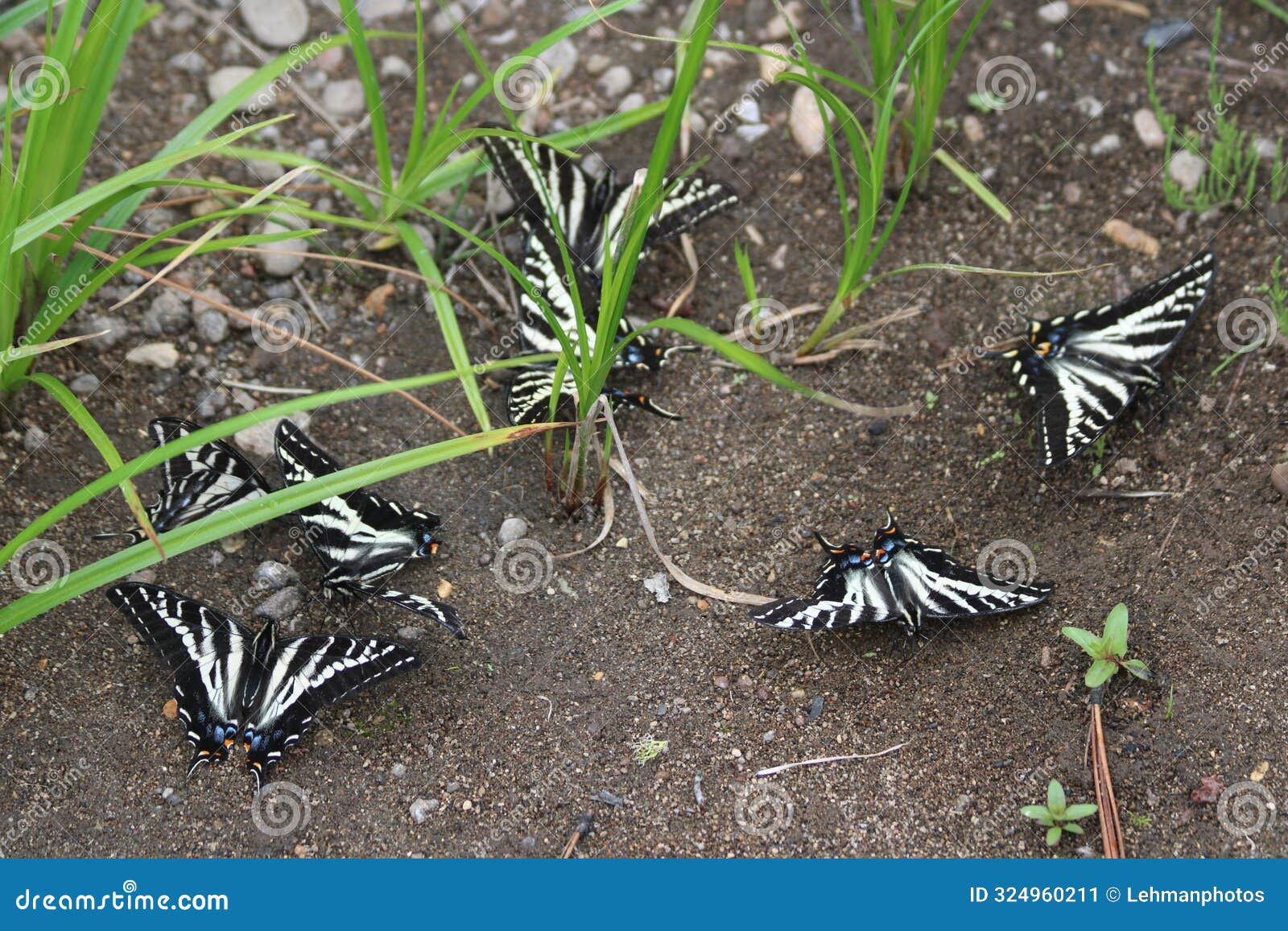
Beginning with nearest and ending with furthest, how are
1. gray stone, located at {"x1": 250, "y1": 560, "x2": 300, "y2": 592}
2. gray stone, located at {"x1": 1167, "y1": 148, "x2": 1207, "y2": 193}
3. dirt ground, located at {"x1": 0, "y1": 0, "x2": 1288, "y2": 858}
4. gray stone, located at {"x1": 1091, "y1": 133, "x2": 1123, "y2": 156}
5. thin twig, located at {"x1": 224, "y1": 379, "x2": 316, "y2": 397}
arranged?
dirt ground, located at {"x1": 0, "y1": 0, "x2": 1288, "y2": 858} < gray stone, located at {"x1": 250, "y1": 560, "x2": 300, "y2": 592} < thin twig, located at {"x1": 224, "y1": 379, "x2": 316, "y2": 397} < gray stone, located at {"x1": 1167, "y1": 148, "x2": 1207, "y2": 193} < gray stone, located at {"x1": 1091, "y1": 133, "x2": 1123, "y2": 156}

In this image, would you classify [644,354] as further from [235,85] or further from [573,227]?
[235,85]

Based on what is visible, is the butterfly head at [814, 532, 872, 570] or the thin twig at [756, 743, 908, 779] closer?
the thin twig at [756, 743, 908, 779]

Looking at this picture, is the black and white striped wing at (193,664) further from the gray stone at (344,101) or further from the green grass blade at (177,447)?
the gray stone at (344,101)

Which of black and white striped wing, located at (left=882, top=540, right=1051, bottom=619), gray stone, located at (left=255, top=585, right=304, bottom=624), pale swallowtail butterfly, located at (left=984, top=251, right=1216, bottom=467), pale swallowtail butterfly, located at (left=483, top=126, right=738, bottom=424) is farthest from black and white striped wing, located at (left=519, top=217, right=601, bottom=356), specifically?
pale swallowtail butterfly, located at (left=984, top=251, right=1216, bottom=467)

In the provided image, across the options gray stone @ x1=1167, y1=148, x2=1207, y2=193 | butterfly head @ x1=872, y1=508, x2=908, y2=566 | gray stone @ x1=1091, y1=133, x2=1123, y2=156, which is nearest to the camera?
butterfly head @ x1=872, y1=508, x2=908, y2=566

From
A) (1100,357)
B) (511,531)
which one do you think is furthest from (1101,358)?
(511,531)

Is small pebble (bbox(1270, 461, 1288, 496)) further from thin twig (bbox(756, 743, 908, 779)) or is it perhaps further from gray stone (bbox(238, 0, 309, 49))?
gray stone (bbox(238, 0, 309, 49))

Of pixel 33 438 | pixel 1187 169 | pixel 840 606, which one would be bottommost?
pixel 840 606
